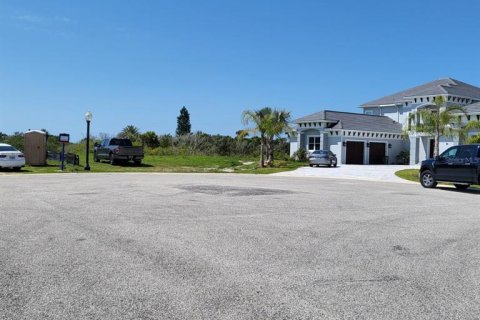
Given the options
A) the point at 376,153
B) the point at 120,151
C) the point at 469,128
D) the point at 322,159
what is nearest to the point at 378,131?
the point at 376,153

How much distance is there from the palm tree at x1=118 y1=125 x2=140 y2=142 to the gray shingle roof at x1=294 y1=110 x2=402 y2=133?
1738 centimetres

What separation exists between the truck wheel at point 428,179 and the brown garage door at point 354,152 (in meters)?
22.8

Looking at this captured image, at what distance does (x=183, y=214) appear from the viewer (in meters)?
10.3

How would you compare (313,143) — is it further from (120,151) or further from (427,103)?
(120,151)

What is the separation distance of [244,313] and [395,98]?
4844 cm

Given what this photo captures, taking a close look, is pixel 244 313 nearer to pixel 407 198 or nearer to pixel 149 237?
pixel 149 237

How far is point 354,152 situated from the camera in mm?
44000

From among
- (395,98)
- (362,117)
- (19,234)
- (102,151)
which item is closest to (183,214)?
(19,234)

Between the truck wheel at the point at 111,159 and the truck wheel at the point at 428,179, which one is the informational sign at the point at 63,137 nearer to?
the truck wheel at the point at 111,159

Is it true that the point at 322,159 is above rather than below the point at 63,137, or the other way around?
below

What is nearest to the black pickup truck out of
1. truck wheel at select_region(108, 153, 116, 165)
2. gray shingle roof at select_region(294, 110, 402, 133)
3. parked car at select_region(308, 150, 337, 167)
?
truck wheel at select_region(108, 153, 116, 165)

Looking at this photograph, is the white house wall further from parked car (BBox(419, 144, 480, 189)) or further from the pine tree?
the pine tree

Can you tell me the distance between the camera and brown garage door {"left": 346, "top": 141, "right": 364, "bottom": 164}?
43.6 meters

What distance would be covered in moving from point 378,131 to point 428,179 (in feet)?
80.9
